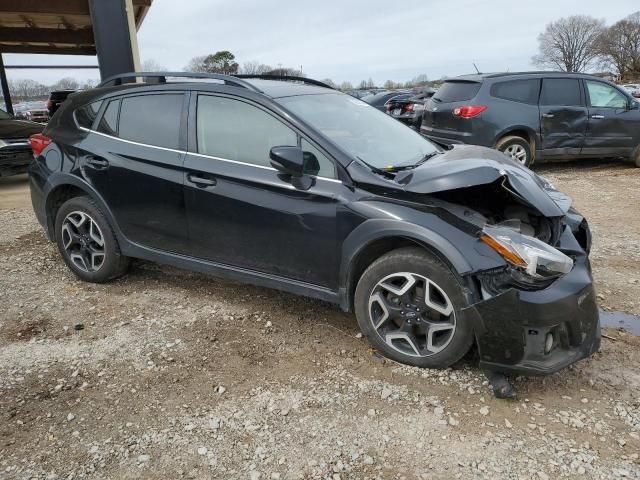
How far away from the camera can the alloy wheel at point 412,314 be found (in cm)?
276

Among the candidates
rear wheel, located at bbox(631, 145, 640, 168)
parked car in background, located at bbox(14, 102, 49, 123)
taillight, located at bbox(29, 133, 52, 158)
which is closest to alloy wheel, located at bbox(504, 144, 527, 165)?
rear wheel, located at bbox(631, 145, 640, 168)

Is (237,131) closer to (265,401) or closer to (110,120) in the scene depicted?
(110,120)

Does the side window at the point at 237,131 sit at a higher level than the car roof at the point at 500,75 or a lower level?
lower

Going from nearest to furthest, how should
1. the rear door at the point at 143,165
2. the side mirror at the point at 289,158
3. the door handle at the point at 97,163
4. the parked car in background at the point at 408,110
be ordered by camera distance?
the side mirror at the point at 289,158
the rear door at the point at 143,165
the door handle at the point at 97,163
the parked car in background at the point at 408,110

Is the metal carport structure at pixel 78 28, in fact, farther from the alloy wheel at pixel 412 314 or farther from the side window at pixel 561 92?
the side window at pixel 561 92

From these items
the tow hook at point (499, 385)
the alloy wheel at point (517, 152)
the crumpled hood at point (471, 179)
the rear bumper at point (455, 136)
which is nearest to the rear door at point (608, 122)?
the alloy wheel at point (517, 152)

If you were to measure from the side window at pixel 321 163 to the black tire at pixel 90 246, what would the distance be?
1.86 metres

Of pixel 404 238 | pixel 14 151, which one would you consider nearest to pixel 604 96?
pixel 404 238

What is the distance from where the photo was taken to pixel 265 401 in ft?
8.80

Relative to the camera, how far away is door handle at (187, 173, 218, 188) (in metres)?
3.39

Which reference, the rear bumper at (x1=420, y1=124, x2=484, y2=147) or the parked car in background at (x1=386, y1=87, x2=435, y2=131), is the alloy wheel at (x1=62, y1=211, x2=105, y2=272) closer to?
the rear bumper at (x1=420, y1=124, x2=484, y2=147)

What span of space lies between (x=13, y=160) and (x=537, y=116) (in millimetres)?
8525

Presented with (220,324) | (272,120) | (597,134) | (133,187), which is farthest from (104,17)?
(597,134)

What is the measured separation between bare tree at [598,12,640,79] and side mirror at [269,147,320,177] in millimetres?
81290
